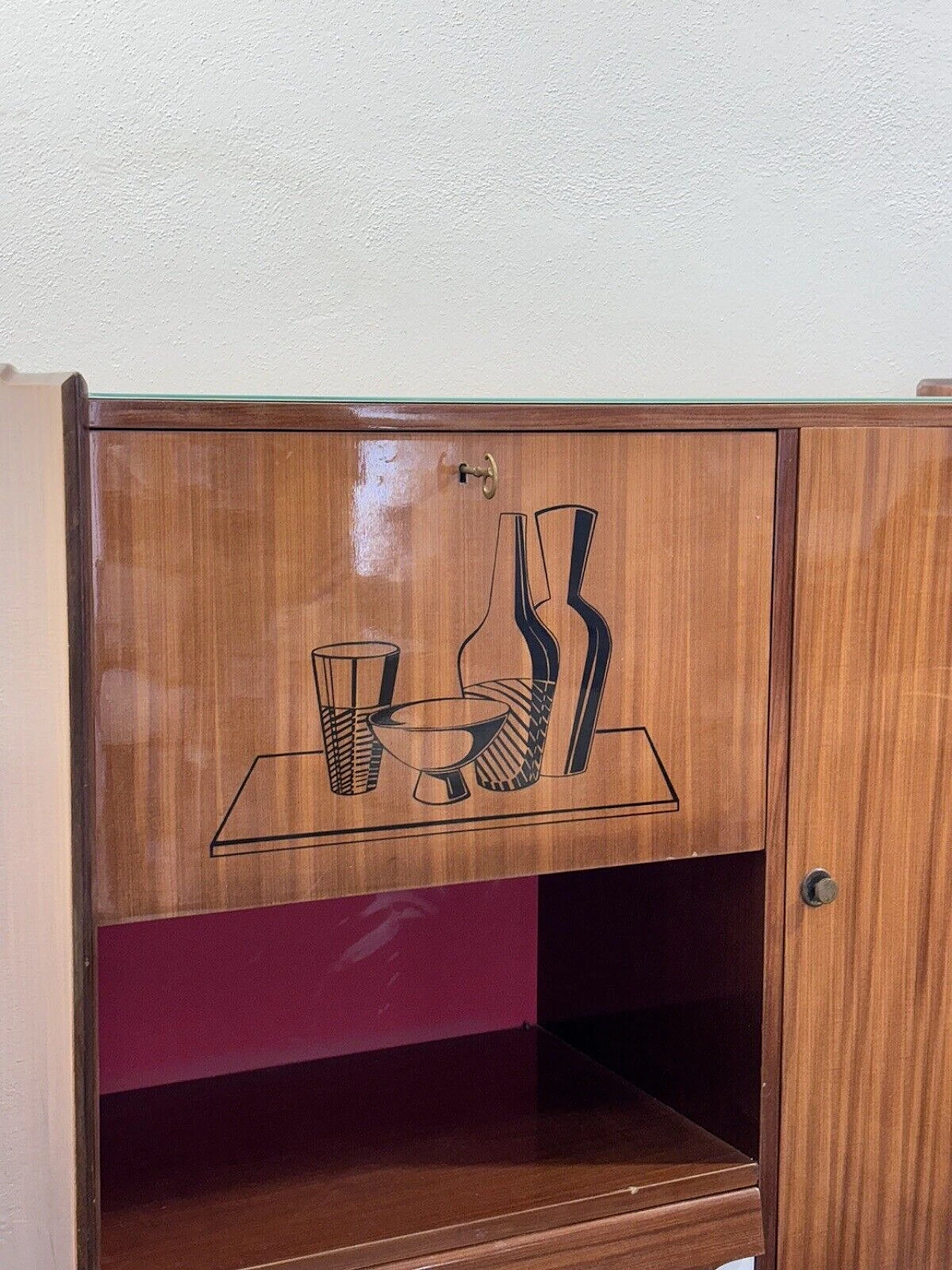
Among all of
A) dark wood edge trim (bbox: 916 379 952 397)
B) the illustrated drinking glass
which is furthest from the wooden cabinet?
dark wood edge trim (bbox: 916 379 952 397)

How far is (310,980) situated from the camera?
1512mm

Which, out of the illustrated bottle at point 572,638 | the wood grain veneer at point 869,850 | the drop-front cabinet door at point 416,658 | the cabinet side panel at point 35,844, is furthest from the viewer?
the wood grain veneer at point 869,850

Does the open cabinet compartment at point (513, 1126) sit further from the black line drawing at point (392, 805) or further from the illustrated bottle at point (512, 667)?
Answer: the illustrated bottle at point (512, 667)

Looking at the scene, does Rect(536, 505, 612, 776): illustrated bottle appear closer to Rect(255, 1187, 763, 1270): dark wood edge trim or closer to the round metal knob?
the round metal knob

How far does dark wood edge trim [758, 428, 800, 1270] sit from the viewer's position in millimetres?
1200

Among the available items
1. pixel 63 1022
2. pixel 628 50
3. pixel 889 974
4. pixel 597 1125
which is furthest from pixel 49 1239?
pixel 628 50

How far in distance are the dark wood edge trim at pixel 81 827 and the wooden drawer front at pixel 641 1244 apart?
1.07 ft

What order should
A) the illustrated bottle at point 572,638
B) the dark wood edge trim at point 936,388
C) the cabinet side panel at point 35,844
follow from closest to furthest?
1. the cabinet side panel at point 35,844
2. the illustrated bottle at point 572,638
3. the dark wood edge trim at point 936,388

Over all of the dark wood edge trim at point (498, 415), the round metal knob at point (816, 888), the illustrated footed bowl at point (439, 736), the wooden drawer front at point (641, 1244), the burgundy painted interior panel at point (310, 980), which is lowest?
the wooden drawer front at point (641, 1244)

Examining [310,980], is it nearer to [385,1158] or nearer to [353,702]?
[385,1158]

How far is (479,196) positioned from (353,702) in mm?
805

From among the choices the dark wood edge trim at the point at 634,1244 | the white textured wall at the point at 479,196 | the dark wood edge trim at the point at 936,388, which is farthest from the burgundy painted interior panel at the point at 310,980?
the dark wood edge trim at the point at 936,388

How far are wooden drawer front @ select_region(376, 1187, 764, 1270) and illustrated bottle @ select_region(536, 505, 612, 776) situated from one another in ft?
1.43

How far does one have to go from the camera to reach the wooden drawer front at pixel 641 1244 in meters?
1.14
